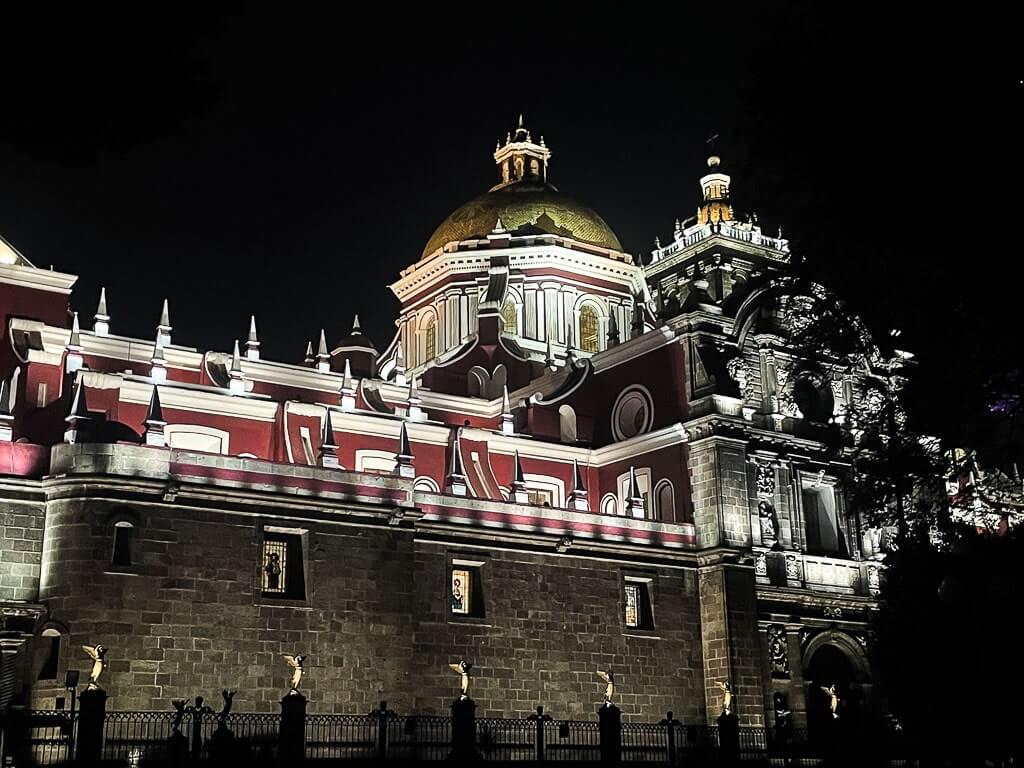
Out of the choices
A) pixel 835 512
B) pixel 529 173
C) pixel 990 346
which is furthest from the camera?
pixel 529 173

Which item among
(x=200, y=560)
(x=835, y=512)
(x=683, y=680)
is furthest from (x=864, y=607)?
(x=200, y=560)

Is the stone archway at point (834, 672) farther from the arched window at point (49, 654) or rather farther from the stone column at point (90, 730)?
the stone column at point (90, 730)

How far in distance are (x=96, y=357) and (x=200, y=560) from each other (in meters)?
8.98

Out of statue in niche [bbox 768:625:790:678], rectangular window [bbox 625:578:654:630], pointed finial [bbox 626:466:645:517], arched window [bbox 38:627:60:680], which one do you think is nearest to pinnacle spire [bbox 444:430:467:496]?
pointed finial [bbox 626:466:645:517]

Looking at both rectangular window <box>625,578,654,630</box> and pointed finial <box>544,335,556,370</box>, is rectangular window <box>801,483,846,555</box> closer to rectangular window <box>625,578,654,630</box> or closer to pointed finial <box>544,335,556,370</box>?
rectangular window <box>625,578,654,630</box>

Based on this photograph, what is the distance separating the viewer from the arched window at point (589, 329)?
48.2m

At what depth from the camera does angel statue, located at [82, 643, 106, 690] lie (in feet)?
77.4

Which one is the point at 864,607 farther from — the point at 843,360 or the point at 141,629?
the point at 141,629

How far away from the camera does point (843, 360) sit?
2194 centimetres

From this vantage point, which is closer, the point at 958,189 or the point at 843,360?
the point at 958,189

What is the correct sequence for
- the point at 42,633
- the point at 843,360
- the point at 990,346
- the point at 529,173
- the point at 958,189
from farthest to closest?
1. the point at 529,173
2. the point at 42,633
3. the point at 843,360
4. the point at 990,346
5. the point at 958,189

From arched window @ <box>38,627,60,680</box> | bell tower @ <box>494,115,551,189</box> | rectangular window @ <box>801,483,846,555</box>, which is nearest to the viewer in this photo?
arched window @ <box>38,627,60,680</box>

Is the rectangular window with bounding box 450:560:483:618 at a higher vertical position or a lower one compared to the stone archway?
higher

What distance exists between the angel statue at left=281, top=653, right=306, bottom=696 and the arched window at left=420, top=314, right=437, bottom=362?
78.9ft
